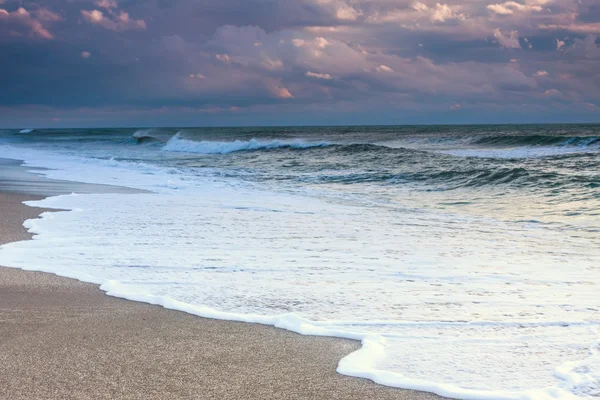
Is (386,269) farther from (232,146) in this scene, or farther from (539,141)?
(232,146)

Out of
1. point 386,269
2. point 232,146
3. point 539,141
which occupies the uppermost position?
point 539,141

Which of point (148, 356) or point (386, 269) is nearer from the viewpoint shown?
point (148, 356)

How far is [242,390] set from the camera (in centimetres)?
267

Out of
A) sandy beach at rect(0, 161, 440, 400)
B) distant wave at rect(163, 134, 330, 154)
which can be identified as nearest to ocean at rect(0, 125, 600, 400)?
sandy beach at rect(0, 161, 440, 400)

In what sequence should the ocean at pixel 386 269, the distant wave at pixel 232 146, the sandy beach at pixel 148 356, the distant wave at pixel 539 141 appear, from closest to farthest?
the sandy beach at pixel 148 356 → the ocean at pixel 386 269 → the distant wave at pixel 539 141 → the distant wave at pixel 232 146

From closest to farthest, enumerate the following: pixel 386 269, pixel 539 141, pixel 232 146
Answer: pixel 386 269, pixel 539 141, pixel 232 146

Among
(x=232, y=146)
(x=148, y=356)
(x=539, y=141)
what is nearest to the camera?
(x=148, y=356)

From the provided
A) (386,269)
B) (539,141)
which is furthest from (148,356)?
(539,141)

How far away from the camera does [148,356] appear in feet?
10.1

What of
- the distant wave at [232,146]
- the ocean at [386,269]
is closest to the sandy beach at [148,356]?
the ocean at [386,269]

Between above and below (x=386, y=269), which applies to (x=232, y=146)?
above

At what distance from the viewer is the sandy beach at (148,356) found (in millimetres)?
2666

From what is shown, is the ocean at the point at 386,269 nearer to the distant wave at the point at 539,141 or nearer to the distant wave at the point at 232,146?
the distant wave at the point at 539,141

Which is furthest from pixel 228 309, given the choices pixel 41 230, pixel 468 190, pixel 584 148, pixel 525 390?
pixel 584 148
